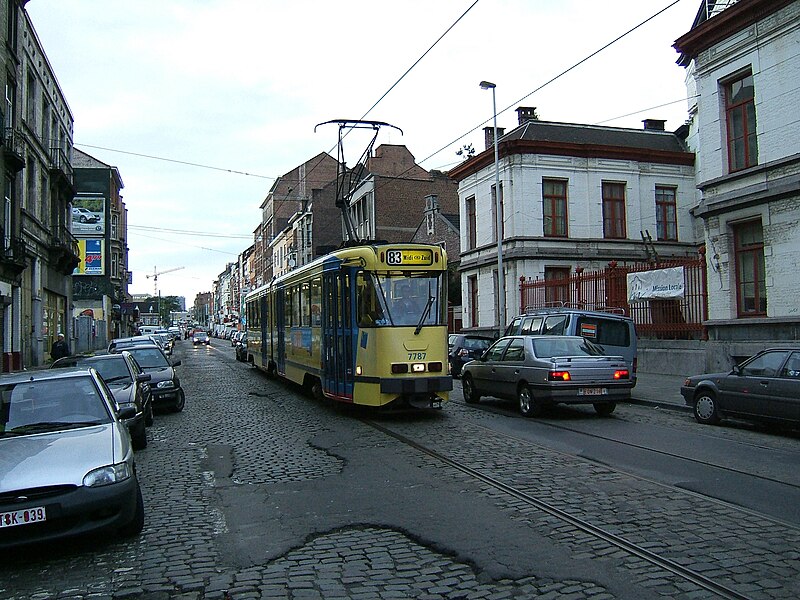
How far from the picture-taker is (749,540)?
5.82 meters

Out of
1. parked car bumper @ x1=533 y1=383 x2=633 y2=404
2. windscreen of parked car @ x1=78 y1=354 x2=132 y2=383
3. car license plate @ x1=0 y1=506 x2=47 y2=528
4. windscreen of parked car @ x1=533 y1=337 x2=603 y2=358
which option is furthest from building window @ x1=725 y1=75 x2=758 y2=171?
car license plate @ x1=0 y1=506 x2=47 y2=528

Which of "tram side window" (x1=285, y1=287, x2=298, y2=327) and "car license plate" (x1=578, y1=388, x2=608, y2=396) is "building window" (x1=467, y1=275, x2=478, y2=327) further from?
"car license plate" (x1=578, y1=388, x2=608, y2=396)

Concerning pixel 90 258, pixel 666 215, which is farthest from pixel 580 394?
pixel 90 258

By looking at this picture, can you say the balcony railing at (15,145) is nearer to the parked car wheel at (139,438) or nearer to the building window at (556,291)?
the parked car wheel at (139,438)

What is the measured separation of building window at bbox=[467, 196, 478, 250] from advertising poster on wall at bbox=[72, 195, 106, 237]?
2436cm

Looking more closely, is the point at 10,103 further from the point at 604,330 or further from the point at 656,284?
the point at 656,284

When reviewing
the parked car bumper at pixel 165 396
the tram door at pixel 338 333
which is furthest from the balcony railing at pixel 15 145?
the tram door at pixel 338 333

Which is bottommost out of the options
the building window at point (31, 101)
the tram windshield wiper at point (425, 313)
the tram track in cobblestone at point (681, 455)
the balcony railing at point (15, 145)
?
the tram track in cobblestone at point (681, 455)

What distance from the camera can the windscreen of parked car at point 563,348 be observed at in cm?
1388

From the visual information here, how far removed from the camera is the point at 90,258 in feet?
157

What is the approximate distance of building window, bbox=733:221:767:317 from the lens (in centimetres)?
1833

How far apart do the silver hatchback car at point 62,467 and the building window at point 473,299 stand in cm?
3044

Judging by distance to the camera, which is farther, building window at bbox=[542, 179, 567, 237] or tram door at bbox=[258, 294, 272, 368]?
building window at bbox=[542, 179, 567, 237]

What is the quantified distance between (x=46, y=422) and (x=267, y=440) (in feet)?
15.6
